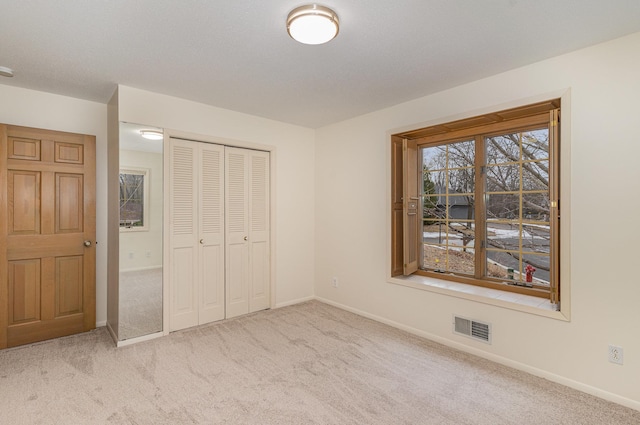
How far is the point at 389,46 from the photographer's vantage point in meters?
2.34

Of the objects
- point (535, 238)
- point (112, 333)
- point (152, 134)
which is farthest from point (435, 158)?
point (112, 333)

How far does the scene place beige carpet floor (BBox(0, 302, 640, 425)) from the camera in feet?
6.70

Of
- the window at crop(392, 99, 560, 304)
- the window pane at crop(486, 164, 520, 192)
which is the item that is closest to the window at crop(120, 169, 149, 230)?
the window at crop(392, 99, 560, 304)

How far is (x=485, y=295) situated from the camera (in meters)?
2.88

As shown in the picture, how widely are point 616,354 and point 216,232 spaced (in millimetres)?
3705

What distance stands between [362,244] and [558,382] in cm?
223

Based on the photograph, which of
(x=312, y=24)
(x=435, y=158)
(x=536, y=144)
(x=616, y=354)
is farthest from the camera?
(x=435, y=158)

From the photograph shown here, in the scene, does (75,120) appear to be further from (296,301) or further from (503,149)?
(503,149)

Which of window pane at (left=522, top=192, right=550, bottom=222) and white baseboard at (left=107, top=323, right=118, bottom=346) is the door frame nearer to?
white baseboard at (left=107, top=323, right=118, bottom=346)

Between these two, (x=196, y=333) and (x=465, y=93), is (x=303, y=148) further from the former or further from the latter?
(x=196, y=333)

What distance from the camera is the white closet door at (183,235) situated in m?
3.42

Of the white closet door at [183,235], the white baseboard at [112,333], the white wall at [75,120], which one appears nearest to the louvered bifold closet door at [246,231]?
the white closet door at [183,235]

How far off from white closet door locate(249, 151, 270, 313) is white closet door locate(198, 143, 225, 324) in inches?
15.7

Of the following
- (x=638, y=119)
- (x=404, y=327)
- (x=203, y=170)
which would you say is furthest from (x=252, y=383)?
(x=638, y=119)
